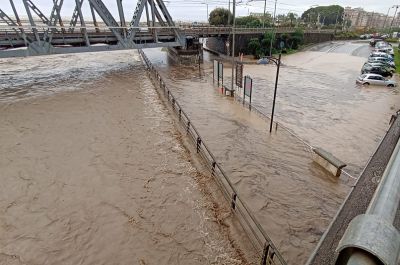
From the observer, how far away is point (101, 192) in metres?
10.0

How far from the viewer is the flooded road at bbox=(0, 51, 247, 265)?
7566 millimetres

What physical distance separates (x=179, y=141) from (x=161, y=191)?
4.24 m

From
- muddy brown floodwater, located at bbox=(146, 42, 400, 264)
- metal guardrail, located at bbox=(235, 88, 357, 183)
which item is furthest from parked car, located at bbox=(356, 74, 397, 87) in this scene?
metal guardrail, located at bbox=(235, 88, 357, 183)

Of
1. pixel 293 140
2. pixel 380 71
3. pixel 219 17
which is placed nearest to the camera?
pixel 293 140

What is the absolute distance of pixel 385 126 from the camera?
17.3 meters

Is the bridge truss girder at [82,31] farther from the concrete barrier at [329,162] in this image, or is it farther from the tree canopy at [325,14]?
the tree canopy at [325,14]

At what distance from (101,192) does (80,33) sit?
2594cm

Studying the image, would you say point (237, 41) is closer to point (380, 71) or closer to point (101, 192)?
point (380, 71)

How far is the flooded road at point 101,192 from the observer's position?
757 cm

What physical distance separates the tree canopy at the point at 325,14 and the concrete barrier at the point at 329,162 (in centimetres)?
14374

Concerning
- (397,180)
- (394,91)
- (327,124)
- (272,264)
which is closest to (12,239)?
(272,264)

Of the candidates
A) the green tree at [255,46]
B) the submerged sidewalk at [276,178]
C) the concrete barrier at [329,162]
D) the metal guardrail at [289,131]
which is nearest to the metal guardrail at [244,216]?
the submerged sidewalk at [276,178]

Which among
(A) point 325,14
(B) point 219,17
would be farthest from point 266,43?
(A) point 325,14

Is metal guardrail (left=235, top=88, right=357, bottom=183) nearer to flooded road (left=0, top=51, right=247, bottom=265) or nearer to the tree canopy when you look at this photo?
flooded road (left=0, top=51, right=247, bottom=265)
